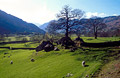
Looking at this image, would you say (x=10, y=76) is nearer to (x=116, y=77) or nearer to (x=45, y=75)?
(x=45, y=75)

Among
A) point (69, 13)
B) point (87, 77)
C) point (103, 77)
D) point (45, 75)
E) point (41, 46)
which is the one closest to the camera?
point (103, 77)

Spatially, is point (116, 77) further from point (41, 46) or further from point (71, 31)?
point (41, 46)

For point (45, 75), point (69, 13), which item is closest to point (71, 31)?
point (69, 13)

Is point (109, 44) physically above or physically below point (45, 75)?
above

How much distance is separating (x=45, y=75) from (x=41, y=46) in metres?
23.4

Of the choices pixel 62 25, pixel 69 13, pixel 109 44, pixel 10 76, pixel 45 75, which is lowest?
pixel 10 76

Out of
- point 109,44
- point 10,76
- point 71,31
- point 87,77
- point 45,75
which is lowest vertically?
point 10,76

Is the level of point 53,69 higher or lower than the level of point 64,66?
lower

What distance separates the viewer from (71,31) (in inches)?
1505

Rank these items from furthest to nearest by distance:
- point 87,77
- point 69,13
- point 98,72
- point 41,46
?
point 41,46 < point 69,13 < point 98,72 < point 87,77

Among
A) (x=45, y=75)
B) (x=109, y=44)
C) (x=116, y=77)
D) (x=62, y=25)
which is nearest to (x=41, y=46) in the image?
(x=62, y=25)

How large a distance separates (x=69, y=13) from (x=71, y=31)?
6.81 meters

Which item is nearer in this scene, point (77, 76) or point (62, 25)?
point (77, 76)

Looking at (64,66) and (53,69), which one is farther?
(64,66)
